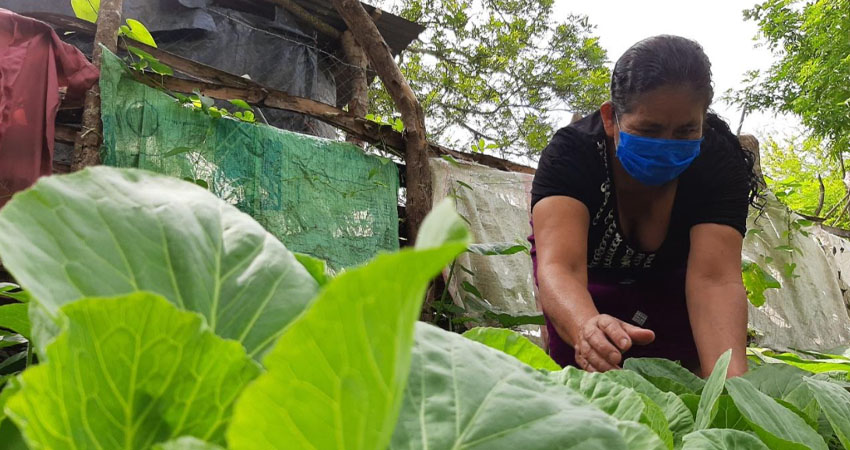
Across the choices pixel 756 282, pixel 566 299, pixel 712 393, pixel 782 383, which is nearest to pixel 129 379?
pixel 712 393

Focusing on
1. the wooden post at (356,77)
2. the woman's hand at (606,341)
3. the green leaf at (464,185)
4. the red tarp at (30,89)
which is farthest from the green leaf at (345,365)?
the wooden post at (356,77)

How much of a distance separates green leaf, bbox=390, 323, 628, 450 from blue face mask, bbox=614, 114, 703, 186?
4.39ft

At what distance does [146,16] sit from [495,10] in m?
6.03

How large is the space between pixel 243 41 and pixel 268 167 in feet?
8.67

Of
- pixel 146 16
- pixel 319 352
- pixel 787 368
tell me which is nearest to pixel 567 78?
pixel 146 16

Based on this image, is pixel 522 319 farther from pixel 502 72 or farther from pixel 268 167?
pixel 502 72

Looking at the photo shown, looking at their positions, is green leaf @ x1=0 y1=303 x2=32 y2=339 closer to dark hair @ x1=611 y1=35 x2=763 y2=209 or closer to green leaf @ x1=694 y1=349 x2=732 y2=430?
green leaf @ x1=694 y1=349 x2=732 y2=430

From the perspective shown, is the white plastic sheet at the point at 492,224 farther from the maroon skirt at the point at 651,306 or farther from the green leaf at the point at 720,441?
the green leaf at the point at 720,441

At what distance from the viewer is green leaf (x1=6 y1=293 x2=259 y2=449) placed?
7.4 inches

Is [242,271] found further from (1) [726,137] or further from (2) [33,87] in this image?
(2) [33,87]

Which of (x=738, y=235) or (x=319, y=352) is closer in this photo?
(x=319, y=352)

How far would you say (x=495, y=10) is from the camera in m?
9.56

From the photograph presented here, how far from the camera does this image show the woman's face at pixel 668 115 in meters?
1.41

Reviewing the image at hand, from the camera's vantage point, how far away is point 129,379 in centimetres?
21
